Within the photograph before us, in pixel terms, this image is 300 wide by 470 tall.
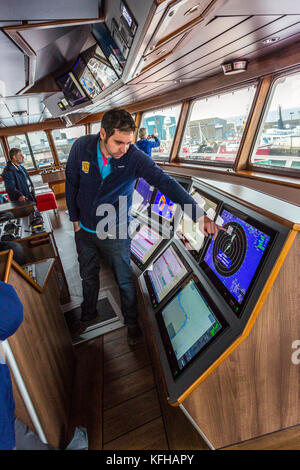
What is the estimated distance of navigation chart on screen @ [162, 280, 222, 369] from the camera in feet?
3.93

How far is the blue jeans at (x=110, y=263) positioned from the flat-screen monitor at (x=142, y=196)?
81 centimetres

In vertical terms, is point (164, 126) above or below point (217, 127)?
above

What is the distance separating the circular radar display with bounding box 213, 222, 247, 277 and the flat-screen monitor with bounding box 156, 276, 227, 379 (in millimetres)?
172

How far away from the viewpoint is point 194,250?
5.40ft

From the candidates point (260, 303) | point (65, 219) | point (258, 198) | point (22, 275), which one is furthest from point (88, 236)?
point (65, 219)

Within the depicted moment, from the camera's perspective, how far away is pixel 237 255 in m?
1.19

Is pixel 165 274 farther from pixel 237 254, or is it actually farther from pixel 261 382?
pixel 261 382

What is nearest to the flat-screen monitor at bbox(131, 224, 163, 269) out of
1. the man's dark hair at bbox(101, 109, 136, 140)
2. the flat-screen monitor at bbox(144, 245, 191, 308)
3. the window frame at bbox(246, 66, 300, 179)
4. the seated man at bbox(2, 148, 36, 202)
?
the flat-screen monitor at bbox(144, 245, 191, 308)

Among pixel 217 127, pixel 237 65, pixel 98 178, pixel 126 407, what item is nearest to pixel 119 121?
pixel 98 178

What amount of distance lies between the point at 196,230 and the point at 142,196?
4.70 ft

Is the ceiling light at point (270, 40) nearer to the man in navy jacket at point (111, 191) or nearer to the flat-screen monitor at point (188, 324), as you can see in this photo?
the man in navy jacket at point (111, 191)

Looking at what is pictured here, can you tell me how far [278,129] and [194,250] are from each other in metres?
1.70
